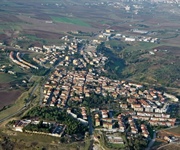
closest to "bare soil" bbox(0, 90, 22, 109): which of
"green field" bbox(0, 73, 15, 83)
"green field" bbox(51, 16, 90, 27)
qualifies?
"green field" bbox(0, 73, 15, 83)

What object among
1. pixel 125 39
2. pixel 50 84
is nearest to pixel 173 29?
pixel 125 39

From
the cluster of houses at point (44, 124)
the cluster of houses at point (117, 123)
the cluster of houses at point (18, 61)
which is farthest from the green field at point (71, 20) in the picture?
the cluster of houses at point (44, 124)

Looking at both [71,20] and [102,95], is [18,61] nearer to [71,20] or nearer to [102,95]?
[102,95]

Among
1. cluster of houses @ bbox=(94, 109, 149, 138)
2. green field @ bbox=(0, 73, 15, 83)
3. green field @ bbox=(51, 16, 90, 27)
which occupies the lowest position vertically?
green field @ bbox=(0, 73, 15, 83)

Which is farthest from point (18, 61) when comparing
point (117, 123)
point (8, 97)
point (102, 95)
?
point (117, 123)

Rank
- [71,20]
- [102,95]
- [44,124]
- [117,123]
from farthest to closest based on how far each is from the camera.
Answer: [71,20], [102,95], [117,123], [44,124]

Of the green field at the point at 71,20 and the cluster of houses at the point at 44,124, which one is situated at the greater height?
the green field at the point at 71,20

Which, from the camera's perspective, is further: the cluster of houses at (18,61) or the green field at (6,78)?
the cluster of houses at (18,61)

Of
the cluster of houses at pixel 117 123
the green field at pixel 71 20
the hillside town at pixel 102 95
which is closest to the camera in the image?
the cluster of houses at pixel 117 123

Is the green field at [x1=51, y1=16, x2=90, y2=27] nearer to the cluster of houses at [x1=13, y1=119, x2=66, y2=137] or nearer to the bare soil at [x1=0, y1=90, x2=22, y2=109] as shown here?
the bare soil at [x1=0, y1=90, x2=22, y2=109]

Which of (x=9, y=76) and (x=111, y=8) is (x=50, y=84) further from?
(x=111, y=8)

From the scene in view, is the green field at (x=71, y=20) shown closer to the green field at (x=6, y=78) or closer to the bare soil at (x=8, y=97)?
the green field at (x=6, y=78)

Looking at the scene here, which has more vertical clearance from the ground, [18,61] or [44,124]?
[44,124]
